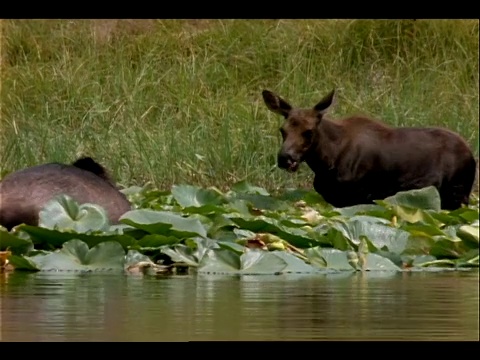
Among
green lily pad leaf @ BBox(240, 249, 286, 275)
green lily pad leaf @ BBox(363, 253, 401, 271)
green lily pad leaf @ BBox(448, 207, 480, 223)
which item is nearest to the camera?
green lily pad leaf @ BBox(240, 249, 286, 275)

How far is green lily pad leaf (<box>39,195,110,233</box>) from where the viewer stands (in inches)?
306

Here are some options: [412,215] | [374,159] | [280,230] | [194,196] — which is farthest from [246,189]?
[280,230]

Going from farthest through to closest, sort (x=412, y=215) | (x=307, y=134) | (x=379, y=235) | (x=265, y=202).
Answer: (x=307, y=134)
(x=265, y=202)
(x=412, y=215)
(x=379, y=235)

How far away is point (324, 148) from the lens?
11.0 meters

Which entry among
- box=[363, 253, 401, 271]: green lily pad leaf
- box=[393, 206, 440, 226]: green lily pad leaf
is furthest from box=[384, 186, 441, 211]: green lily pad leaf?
box=[363, 253, 401, 271]: green lily pad leaf

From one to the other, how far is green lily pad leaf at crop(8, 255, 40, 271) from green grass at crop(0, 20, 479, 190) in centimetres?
527

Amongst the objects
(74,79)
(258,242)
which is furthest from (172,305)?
(74,79)

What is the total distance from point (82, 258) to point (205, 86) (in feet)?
26.6

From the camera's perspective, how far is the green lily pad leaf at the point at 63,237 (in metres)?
7.42

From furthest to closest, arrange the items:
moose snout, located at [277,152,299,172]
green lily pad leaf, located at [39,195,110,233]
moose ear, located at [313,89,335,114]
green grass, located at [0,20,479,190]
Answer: green grass, located at [0,20,479,190] → moose ear, located at [313,89,335,114] → moose snout, located at [277,152,299,172] → green lily pad leaf, located at [39,195,110,233]

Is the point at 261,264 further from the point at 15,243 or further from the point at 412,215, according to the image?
the point at 412,215

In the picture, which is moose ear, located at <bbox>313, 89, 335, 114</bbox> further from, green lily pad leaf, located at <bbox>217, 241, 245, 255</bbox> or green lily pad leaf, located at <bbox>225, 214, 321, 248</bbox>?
green lily pad leaf, located at <bbox>217, 241, 245, 255</bbox>

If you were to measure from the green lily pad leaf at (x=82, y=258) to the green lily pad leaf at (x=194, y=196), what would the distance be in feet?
6.49
